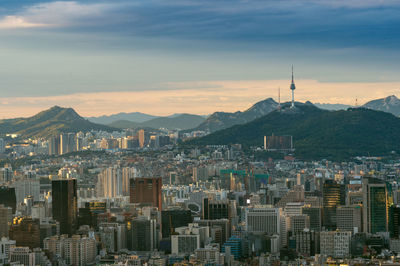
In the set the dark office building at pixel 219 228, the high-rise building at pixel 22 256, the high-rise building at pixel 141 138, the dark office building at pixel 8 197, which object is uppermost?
the high-rise building at pixel 141 138

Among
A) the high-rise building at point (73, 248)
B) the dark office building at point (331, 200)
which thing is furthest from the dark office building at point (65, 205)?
the dark office building at point (331, 200)

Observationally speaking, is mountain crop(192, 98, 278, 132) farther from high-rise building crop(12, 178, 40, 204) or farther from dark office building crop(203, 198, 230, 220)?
dark office building crop(203, 198, 230, 220)

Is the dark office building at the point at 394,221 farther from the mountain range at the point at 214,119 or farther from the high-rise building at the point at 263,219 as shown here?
the mountain range at the point at 214,119

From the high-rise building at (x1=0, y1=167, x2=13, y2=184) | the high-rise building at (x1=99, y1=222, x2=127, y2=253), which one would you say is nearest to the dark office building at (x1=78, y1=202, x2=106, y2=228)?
the high-rise building at (x1=99, y1=222, x2=127, y2=253)

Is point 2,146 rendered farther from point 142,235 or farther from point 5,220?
point 142,235

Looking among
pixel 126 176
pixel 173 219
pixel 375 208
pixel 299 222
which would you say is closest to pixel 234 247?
pixel 299 222

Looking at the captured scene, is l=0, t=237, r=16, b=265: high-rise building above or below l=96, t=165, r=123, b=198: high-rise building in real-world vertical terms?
below
